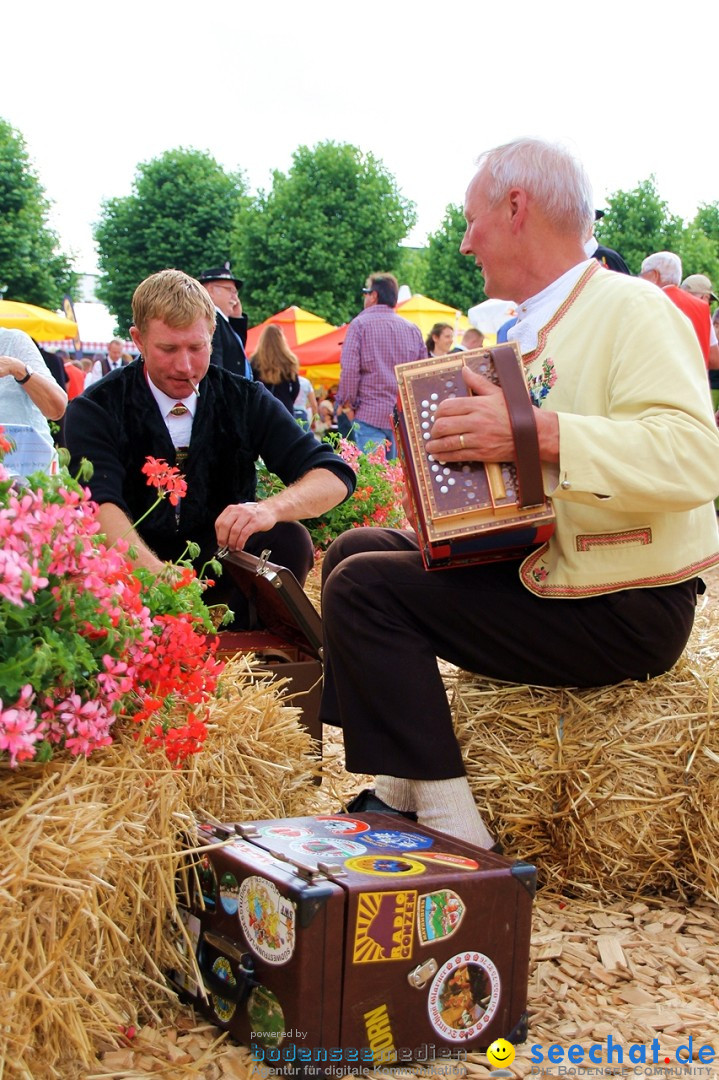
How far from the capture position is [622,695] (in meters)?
2.57

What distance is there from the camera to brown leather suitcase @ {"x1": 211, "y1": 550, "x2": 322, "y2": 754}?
3.00 meters

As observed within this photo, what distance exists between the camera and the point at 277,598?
3117 millimetres

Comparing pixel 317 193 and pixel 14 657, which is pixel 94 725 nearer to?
pixel 14 657

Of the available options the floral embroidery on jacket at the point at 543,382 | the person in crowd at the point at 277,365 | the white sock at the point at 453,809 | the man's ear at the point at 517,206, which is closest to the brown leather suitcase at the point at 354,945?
the white sock at the point at 453,809

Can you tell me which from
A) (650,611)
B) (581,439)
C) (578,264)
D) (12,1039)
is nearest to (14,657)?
(12,1039)

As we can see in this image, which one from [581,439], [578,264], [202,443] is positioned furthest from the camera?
[202,443]

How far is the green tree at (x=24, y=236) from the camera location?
1240 inches

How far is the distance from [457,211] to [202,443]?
113 feet

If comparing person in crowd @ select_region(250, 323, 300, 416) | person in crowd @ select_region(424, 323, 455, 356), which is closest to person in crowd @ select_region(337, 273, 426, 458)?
person in crowd @ select_region(250, 323, 300, 416)

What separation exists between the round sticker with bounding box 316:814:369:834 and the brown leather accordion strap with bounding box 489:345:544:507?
0.75 metres

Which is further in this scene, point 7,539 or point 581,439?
point 581,439

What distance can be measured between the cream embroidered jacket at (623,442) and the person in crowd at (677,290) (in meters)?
4.40

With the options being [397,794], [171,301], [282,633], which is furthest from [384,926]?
[171,301]

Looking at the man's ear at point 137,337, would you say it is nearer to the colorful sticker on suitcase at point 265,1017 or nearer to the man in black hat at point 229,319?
the colorful sticker on suitcase at point 265,1017
